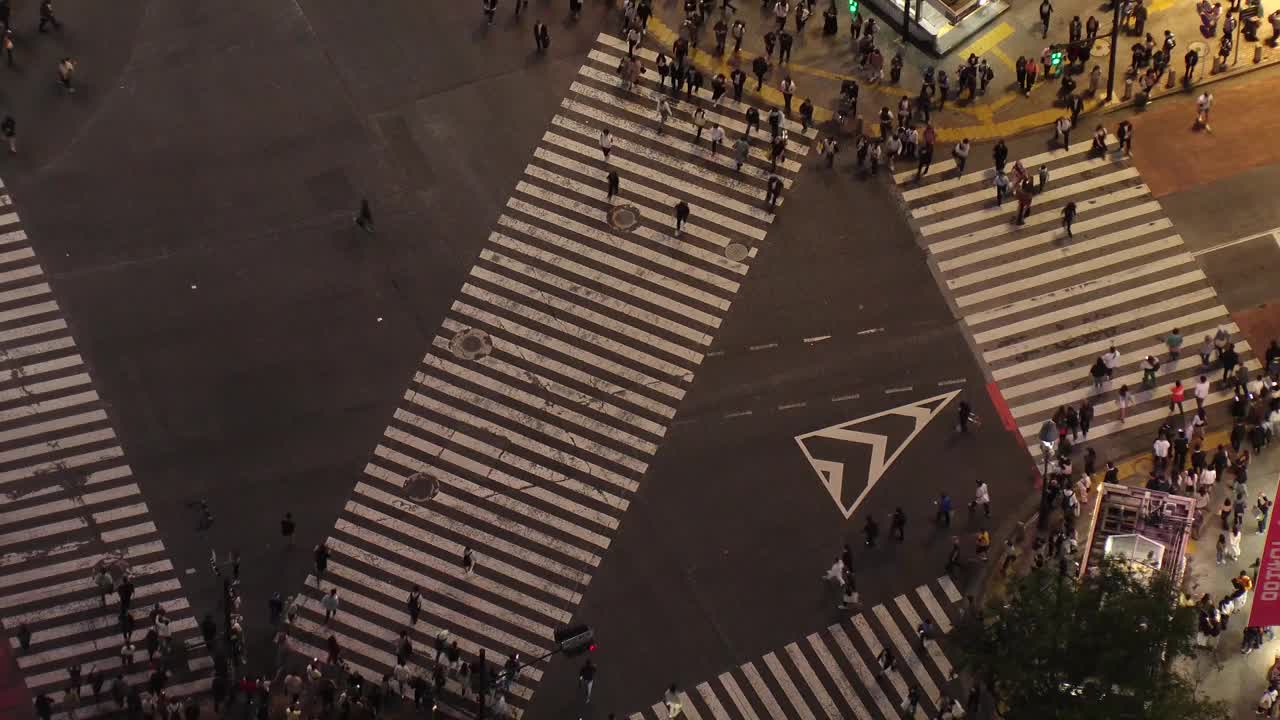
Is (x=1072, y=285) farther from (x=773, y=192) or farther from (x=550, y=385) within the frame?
(x=550, y=385)

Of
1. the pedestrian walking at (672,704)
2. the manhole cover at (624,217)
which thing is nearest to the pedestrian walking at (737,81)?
the manhole cover at (624,217)

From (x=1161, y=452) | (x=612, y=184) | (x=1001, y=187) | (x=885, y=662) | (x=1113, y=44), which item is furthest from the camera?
(x=1113, y=44)

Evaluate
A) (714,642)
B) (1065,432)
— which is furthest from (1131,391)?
(714,642)

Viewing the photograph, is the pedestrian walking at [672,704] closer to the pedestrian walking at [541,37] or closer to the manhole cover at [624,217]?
the manhole cover at [624,217]

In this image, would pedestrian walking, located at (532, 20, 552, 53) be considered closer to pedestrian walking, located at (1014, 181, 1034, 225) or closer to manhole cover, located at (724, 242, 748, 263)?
manhole cover, located at (724, 242, 748, 263)

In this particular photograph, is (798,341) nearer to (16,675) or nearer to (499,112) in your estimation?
(499,112)

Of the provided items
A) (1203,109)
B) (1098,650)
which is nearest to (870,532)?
(1098,650)
